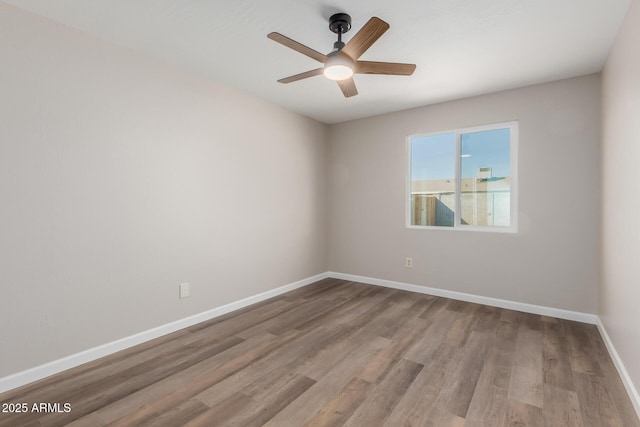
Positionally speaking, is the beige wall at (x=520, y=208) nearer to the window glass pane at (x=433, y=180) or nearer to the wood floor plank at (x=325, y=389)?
the window glass pane at (x=433, y=180)

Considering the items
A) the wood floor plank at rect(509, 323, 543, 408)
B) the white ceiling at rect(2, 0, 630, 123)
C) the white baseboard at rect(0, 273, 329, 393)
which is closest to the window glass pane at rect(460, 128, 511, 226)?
the white ceiling at rect(2, 0, 630, 123)

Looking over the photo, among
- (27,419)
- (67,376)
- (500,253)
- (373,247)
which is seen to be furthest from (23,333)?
(500,253)

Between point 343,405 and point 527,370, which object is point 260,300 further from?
point 527,370

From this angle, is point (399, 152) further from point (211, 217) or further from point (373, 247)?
point (211, 217)

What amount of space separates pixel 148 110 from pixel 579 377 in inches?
148

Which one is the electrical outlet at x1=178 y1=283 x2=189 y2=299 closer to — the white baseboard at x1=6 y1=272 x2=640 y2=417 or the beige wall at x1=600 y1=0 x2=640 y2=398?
the white baseboard at x1=6 y1=272 x2=640 y2=417

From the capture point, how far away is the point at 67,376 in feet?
6.51

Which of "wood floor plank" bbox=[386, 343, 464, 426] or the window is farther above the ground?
the window

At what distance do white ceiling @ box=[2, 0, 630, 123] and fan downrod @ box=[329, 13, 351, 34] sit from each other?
0.05 m

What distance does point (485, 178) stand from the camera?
3439mm

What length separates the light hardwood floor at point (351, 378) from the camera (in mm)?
1598

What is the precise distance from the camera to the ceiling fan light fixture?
1928mm

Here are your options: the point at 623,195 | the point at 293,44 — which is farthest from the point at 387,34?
the point at 623,195

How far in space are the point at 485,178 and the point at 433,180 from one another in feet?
1.97
